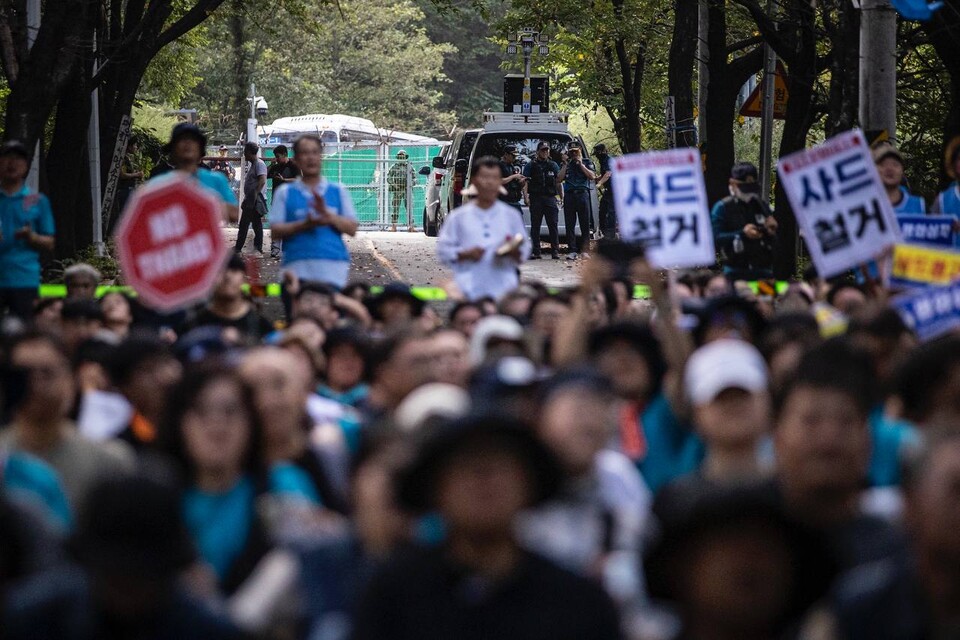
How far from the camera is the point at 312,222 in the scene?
1140 centimetres

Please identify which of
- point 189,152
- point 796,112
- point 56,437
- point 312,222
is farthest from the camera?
point 796,112

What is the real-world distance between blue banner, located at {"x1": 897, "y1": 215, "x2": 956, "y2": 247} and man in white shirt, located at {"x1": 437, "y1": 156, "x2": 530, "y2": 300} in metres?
2.38

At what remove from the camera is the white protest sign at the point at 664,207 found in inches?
406

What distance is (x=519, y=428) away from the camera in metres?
3.98

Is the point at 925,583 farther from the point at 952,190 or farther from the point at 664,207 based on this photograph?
the point at 952,190

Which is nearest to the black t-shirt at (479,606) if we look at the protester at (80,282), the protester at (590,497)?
the protester at (590,497)

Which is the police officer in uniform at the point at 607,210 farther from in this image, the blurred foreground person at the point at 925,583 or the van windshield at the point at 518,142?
the blurred foreground person at the point at 925,583

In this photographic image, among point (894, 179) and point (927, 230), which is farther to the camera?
point (894, 179)

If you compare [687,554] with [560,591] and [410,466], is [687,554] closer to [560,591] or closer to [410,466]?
[560,591]

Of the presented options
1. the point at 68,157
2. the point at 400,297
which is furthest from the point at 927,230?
the point at 68,157

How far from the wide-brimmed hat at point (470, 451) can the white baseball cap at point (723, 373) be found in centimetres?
166

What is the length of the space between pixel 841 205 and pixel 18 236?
5433 mm

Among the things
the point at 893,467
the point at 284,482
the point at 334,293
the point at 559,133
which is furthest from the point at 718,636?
the point at 559,133

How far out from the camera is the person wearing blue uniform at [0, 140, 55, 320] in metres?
12.0
